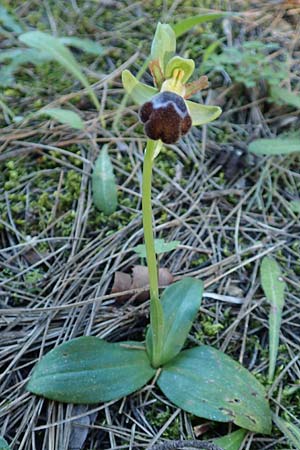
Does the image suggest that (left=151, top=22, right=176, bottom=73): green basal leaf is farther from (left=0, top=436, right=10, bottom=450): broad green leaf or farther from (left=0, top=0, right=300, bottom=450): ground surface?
(left=0, top=436, right=10, bottom=450): broad green leaf

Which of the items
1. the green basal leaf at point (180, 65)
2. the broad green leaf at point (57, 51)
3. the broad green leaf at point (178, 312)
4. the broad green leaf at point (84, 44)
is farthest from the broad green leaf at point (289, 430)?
the broad green leaf at point (84, 44)

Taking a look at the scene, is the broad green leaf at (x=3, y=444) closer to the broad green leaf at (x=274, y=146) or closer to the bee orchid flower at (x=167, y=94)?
the bee orchid flower at (x=167, y=94)

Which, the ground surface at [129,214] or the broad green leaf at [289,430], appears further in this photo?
the ground surface at [129,214]

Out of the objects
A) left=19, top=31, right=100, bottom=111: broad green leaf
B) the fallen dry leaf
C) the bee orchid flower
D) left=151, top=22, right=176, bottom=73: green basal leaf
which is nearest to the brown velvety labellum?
the bee orchid flower

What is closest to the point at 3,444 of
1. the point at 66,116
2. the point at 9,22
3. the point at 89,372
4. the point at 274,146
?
the point at 89,372

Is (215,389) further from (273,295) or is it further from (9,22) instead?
(9,22)

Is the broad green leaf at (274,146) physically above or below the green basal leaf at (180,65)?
below

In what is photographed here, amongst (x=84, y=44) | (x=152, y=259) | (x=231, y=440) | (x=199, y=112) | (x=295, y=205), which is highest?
(x=199, y=112)
